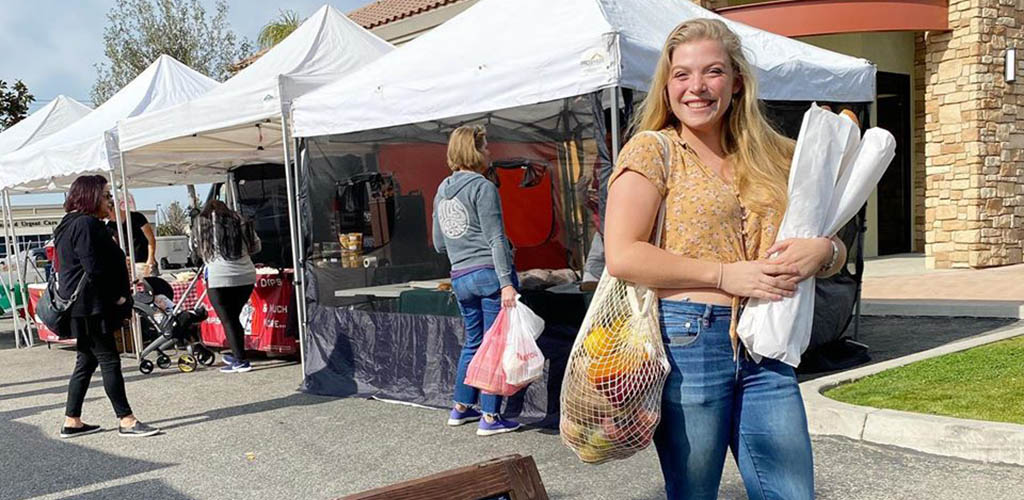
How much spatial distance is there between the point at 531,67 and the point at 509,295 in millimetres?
1332

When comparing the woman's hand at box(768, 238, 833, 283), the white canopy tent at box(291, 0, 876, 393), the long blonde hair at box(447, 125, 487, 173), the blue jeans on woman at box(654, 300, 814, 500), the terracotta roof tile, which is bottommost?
the blue jeans on woman at box(654, 300, 814, 500)

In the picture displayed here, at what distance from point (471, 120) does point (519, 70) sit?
210 cm

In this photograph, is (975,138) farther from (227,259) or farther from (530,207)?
(227,259)

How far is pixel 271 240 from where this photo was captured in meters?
Answer: 10.9

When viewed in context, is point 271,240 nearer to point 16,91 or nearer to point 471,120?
point 471,120

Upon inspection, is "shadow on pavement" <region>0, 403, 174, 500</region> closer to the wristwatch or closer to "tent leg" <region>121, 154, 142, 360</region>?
"tent leg" <region>121, 154, 142, 360</region>

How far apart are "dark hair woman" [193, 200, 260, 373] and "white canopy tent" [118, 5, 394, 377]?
0.54m

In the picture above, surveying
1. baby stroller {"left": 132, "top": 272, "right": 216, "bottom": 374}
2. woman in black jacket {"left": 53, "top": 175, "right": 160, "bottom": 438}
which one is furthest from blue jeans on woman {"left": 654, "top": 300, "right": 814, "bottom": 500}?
baby stroller {"left": 132, "top": 272, "right": 216, "bottom": 374}

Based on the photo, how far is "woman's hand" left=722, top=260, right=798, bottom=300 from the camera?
191 cm

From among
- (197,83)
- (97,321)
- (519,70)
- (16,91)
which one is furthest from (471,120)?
(16,91)

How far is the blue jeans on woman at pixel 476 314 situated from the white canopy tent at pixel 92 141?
4993 mm

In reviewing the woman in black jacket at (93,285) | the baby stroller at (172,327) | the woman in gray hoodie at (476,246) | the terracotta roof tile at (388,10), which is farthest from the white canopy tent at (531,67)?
the terracotta roof tile at (388,10)

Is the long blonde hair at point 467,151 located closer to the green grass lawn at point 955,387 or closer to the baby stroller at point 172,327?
the green grass lawn at point 955,387

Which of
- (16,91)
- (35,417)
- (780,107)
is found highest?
(16,91)
